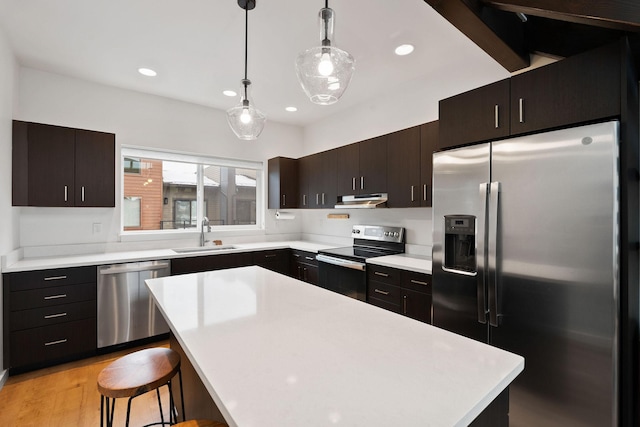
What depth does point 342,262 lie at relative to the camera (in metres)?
3.26

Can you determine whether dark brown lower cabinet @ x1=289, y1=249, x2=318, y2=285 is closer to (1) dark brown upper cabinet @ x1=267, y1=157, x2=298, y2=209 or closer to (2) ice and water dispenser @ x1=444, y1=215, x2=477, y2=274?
(1) dark brown upper cabinet @ x1=267, y1=157, x2=298, y2=209

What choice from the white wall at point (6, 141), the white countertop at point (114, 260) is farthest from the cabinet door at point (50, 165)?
the white countertop at point (114, 260)

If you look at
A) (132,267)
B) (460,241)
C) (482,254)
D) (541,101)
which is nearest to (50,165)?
(132,267)

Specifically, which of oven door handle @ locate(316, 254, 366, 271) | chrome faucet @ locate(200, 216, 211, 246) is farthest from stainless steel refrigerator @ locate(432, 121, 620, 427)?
chrome faucet @ locate(200, 216, 211, 246)

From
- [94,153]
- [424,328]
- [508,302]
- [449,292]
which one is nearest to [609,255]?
[508,302]

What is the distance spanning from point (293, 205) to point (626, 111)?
364 centimetres

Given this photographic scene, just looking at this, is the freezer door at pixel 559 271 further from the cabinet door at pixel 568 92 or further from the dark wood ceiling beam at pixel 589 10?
the dark wood ceiling beam at pixel 589 10

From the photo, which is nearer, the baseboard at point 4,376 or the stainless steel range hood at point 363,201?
the baseboard at point 4,376

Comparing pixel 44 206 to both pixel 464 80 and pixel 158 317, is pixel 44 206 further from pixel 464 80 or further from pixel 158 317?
pixel 464 80

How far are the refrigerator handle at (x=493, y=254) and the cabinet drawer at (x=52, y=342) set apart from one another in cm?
343

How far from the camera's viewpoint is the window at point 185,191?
373 cm

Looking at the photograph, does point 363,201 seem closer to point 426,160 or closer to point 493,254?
point 426,160

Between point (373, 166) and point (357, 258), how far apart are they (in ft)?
3.40

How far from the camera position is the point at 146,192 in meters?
3.84
